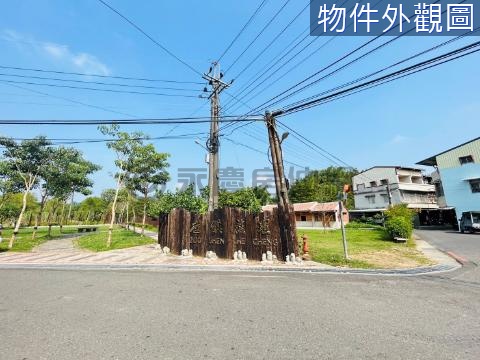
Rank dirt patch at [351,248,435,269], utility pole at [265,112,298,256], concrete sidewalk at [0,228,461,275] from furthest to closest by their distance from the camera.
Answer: utility pole at [265,112,298,256] → dirt patch at [351,248,435,269] → concrete sidewalk at [0,228,461,275]

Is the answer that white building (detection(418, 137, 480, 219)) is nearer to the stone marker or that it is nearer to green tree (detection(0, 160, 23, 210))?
the stone marker

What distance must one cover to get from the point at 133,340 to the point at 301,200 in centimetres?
5606

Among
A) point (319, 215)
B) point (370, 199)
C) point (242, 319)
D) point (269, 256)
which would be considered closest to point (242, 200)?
point (269, 256)

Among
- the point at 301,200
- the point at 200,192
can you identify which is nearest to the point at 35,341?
the point at 200,192

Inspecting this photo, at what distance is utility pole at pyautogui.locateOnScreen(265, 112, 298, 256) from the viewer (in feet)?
37.8

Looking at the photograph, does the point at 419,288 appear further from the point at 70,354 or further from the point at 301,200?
the point at 301,200

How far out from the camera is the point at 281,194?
12.1m

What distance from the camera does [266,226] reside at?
11984 millimetres

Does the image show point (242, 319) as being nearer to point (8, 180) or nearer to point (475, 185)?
point (8, 180)

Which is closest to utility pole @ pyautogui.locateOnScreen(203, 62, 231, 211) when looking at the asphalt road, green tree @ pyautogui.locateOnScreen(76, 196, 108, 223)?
the asphalt road

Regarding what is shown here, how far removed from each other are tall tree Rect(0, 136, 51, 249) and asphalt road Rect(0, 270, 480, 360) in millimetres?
13395

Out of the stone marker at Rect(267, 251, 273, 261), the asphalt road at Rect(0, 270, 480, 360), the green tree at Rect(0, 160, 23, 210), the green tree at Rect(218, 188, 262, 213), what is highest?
the green tree at Rect(0, 160, 23, 210)

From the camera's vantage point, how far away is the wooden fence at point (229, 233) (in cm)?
1188

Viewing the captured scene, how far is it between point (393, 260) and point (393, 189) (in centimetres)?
3209
